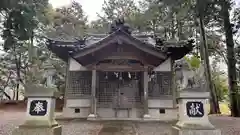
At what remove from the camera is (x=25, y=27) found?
9.41 meters

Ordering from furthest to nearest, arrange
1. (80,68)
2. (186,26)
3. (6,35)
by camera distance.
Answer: (186,26)
(80,68)
(6,35)

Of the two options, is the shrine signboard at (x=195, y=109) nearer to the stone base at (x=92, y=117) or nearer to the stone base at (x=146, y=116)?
the stone base at (x=146, y=116)

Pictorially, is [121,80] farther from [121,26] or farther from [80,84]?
[121,26]

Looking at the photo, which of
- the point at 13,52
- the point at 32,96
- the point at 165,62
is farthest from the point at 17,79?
the point at 32,96

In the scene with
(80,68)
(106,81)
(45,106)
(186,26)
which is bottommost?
(45,106)

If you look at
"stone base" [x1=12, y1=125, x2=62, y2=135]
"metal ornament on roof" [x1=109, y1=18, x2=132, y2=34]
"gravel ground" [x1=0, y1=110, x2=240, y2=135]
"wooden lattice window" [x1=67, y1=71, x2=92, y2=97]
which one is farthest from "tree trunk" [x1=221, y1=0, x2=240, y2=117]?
"stone base" [x1=12, y1=125, x2=62, y2=135]

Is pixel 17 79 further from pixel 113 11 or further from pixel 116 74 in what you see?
pixel 116 74

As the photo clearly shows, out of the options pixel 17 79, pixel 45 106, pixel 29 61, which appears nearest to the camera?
pixel 45 106

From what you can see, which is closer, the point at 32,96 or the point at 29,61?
the point at 32,96

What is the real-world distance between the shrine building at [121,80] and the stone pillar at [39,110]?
4.91 metres

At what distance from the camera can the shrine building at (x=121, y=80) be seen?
406 inches

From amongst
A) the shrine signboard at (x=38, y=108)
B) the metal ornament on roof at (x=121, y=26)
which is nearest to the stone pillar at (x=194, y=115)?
the shrine signboard at (x=38, y=108)

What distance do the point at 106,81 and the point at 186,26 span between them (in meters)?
11.8

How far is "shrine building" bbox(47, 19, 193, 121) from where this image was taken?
10305mm
